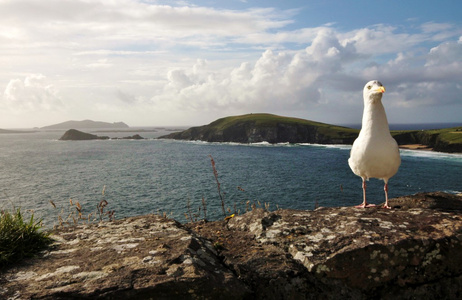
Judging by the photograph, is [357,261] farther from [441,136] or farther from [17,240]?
[441,136]

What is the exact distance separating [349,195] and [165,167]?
55715 millimetres

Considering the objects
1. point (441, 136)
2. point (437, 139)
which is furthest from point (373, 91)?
point (441, 136)

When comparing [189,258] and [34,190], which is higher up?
[189,258]

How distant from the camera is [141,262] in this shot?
4059 millimetres

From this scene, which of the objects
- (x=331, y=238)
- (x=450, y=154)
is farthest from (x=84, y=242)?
(x=450, y=154)

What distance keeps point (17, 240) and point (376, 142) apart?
797 centimetres

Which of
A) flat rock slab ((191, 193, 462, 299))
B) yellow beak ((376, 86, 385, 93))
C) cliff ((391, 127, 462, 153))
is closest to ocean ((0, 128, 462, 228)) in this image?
cliff ((391, 127, 462, 153))

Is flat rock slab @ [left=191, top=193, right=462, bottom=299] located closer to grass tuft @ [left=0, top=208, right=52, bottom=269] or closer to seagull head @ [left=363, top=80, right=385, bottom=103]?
grass tuft @ [left=0, top=208, right=52, bottom=269]

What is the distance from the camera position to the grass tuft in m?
4.23

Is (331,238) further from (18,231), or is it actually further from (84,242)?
(18,231)

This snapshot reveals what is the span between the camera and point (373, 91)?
737 centimetres

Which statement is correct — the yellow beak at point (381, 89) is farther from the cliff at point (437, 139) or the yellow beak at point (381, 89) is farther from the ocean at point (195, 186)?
the cliff at point (437, 139)

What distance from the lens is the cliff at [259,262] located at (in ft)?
12.1

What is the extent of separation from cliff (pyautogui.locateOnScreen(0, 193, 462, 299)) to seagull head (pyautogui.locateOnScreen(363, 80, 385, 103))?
3140 mm
